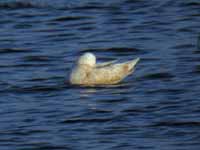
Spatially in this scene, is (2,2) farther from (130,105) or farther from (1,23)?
(130,105)

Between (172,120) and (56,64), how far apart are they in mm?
4271

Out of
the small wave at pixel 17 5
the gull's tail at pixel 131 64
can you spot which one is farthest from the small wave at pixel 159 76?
the small wave at pixel 17 5

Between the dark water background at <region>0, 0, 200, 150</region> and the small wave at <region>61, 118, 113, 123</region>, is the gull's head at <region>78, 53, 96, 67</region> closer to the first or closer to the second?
the dark water background at <region>0, 0, 200, 150</region>

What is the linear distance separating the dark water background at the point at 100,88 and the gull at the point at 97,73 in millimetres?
134

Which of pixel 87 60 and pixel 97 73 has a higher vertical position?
pixel 87 60

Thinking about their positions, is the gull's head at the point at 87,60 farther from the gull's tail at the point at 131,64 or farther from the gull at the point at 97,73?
the gull's tail at the point at 131,64

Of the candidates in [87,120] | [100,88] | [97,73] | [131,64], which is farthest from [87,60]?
[87,120]

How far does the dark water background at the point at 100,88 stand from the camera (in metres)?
13.8

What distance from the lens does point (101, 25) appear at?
21.5 m

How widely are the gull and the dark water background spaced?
134 millimetres

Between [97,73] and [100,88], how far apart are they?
205 millimetres

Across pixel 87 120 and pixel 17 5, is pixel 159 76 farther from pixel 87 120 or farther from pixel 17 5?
pixel 17 5

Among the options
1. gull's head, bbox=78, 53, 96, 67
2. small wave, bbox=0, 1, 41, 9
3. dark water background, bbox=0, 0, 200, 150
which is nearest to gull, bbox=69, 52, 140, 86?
gull's head, bbox=78, 53, 96, 67

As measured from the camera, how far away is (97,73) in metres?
16.6
